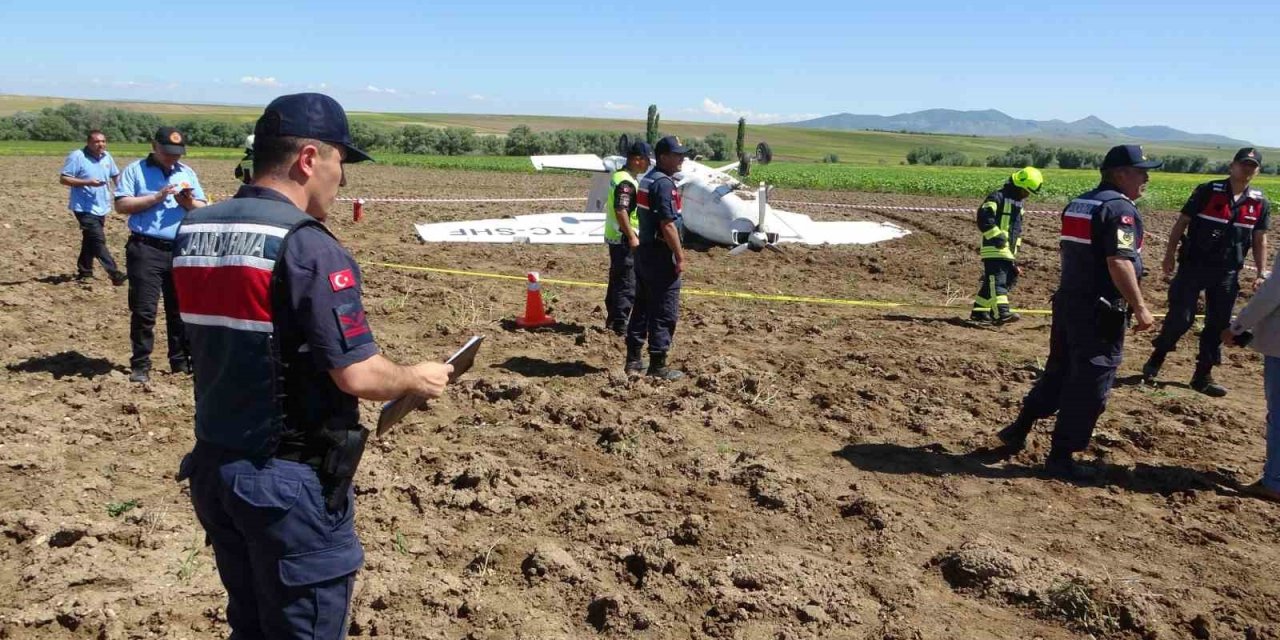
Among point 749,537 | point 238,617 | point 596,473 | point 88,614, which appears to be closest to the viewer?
point 238,617

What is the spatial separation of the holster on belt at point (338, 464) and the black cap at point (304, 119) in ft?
2.71

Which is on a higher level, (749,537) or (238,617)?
(238,617)

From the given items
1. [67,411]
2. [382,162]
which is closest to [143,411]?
[67,411]

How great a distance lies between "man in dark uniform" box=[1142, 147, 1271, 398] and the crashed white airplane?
24.9ft

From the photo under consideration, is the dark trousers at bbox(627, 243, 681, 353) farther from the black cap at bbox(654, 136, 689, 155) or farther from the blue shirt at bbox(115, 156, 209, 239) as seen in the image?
the blue shirt at bbox(115, 156, 209, 239)

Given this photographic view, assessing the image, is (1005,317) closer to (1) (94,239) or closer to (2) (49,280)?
(1) (94,239)

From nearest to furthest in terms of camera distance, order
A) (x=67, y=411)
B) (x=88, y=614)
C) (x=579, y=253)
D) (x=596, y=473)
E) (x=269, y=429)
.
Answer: (x=269, y=429) < (x=88, y=614) < (x=596, y=473) < (x=67, y=411) < (x=579, y=253)

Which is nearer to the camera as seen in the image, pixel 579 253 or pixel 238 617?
pixel 238 617

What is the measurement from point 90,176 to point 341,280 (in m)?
9.68

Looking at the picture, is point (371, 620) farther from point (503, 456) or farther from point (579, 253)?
point (579, 253)

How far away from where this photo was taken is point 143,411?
20.0 ft

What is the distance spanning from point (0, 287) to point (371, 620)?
9.27 meters

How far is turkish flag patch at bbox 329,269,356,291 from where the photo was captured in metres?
2.17

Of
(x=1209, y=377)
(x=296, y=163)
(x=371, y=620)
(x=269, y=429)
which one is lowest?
(x=371, y=620)
